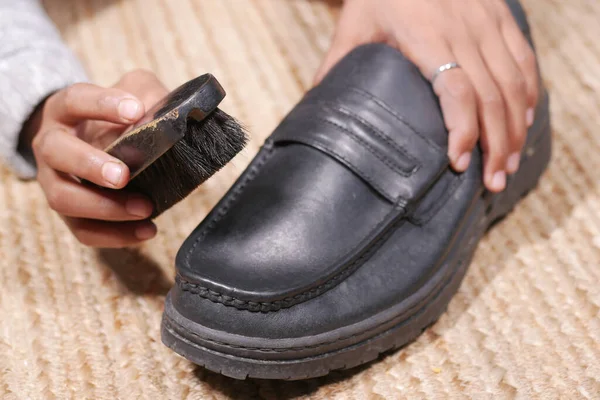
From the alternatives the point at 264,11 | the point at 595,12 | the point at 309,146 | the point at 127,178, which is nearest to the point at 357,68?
the point at 309,146

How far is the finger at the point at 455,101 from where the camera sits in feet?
2.32

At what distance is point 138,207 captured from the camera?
0.66 metres

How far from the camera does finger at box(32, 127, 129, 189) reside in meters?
0.60

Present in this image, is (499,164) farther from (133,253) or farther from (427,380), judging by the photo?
(133,253)

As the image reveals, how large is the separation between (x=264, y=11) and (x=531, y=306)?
29.4 inches

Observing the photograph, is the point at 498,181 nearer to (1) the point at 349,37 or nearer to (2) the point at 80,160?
(1) the point at 349,37

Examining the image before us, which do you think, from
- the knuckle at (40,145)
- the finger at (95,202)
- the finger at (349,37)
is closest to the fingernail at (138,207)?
the finger at (95,202)

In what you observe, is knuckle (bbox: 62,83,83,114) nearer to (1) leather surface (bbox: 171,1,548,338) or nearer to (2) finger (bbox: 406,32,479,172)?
(1) leather surface (bbox: 171,1,548,338)

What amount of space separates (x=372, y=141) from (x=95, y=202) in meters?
0.29

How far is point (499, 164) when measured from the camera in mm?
753

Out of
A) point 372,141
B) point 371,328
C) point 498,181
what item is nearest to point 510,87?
point 498,181

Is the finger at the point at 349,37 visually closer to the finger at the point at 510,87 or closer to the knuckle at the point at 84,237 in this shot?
the finger at the point at 510,87

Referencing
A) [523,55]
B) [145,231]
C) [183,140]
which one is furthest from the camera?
[523,55]

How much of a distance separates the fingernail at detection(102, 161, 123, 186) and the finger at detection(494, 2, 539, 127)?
1.65 ft
